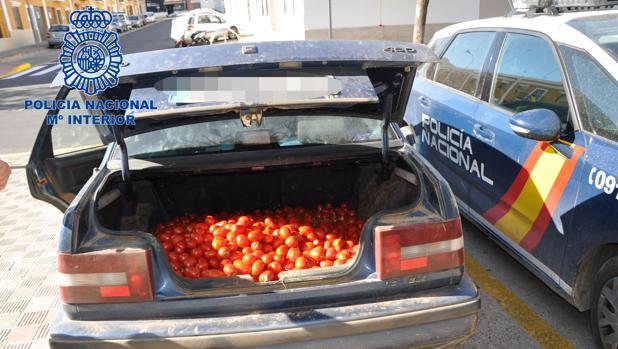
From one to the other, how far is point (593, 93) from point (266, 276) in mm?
2018

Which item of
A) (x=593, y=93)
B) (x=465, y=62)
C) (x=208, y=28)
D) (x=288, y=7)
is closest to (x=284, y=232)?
(x=593, y=93)

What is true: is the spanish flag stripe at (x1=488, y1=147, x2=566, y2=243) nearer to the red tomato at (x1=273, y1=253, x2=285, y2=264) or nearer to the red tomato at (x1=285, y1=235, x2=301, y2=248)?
the red tomato at (x1=285, y1=235, x2=301, y2=248)

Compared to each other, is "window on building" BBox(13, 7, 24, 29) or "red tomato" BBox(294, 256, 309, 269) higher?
"window on building" BBox(13, 7, 24, 29)

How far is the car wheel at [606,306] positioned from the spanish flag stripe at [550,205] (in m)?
0.42

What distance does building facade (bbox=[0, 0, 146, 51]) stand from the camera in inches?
1091

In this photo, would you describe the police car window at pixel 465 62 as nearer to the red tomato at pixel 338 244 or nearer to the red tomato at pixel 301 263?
the red tomato at pixel 338 244

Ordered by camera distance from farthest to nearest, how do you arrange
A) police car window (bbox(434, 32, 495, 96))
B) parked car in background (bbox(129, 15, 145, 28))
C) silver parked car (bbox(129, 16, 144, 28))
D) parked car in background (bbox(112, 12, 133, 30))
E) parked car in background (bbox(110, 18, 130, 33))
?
silver parked car (bbox(129, 16, 144, 28)) → parked car in background (bbox(129, 15, 145, 28)) → parked car in background (bbox(112, 12, 133, 30)) → parked car in background (bbox(110, 18, 130, 33)) → police car window (bbox(434, 32, 495, 96))

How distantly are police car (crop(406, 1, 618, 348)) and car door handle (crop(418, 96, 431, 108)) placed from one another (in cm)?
18

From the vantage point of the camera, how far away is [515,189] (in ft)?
9.87

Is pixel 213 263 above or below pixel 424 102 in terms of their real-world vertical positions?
below

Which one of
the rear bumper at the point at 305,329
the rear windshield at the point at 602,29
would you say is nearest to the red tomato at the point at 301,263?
the rear bumper at the point at 305,329

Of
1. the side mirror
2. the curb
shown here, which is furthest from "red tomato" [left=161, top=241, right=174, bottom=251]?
the curb

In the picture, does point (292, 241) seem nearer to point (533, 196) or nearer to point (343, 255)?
point (343, 255)

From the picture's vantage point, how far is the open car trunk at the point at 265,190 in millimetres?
2908
